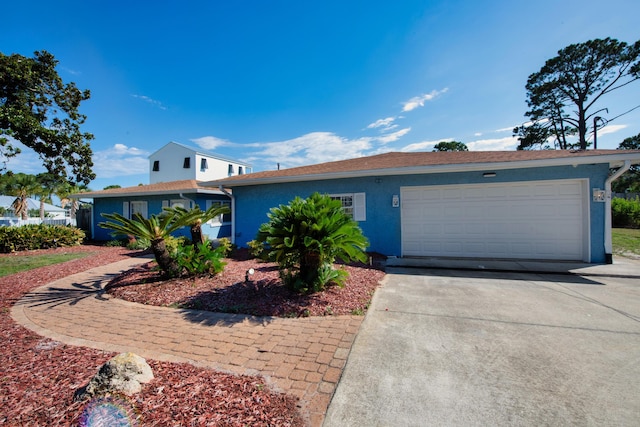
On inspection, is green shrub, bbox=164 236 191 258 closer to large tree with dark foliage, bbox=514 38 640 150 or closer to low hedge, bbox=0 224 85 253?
low hedge, bbox=0 224 85 253

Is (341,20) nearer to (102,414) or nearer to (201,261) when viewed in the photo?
(201,261)

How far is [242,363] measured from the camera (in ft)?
8.97

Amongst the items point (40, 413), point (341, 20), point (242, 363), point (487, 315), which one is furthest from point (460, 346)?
point (341, 20)

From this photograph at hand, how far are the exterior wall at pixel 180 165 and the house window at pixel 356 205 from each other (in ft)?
79.2

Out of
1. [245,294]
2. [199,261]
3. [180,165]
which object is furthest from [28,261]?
[180,165]

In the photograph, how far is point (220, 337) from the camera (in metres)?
3.36

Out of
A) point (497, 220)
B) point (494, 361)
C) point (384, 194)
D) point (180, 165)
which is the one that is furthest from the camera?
point (180, 165)

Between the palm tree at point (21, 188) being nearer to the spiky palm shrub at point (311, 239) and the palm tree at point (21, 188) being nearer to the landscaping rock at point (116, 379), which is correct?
the spiky palm shrub at point (311, 239)

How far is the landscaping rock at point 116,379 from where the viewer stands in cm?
209

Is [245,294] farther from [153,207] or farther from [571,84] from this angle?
[571,84]

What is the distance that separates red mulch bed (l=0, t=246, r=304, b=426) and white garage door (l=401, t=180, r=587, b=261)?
286 inches

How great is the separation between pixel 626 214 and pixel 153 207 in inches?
1102

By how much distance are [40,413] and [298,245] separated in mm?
3187

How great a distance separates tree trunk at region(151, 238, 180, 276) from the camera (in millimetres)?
5617
